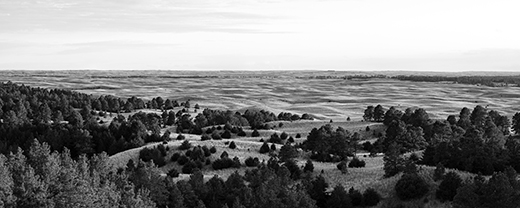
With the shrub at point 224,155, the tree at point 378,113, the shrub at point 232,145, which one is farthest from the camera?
the tree at point 378,113

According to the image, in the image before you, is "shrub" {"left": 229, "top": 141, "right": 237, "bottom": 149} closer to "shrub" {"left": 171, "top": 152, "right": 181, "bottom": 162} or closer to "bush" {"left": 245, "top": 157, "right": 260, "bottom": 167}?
"shrub" {"left": 171, "top": 152, "right": 181, "bottom": 162}

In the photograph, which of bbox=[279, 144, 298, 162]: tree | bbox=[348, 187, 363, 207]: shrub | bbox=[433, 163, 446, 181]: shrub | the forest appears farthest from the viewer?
bbox=[279, 144, 298, 162]: tree

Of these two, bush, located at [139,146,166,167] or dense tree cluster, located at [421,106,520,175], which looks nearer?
dense tree cluster, located at [421,106,520,175]

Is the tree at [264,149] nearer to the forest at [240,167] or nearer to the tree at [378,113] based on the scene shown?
the forest at [240,167]

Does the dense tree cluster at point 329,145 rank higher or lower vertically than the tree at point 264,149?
higher

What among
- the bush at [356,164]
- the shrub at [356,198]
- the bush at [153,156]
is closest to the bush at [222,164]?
the bush at [153,156]

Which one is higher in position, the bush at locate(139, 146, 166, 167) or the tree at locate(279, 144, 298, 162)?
the tree at locate(279, 144, 298, 162)

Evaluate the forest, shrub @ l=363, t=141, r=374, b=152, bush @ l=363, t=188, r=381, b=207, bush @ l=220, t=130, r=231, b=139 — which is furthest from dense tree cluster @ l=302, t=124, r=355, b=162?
bush @ l=363, t=188, r=381, b=207
